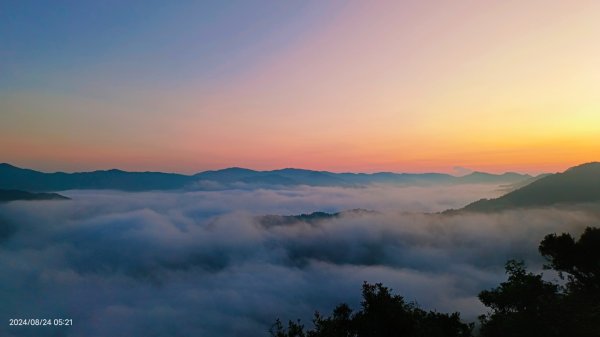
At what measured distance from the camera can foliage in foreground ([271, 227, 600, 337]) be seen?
70.0ft

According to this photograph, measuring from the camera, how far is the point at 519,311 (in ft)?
87.1

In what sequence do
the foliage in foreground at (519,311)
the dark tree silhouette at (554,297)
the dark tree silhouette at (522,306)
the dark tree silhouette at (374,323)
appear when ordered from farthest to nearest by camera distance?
the dark tree silhouette at (374,323) < the dark tree silhouette at (522,306) < the foliage in foreground at (519,311) < the dark tree silhouette at (554,297)

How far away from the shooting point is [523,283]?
95.6ft

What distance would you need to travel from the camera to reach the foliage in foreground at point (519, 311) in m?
21.3

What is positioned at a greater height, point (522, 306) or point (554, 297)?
point (554, 297)

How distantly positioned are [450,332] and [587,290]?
1196 centimetres

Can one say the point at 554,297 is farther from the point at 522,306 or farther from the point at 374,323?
the point at 374,323

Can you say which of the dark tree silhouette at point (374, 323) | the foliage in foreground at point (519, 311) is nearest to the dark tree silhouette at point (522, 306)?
the foliage in foreground at point (519, 311)

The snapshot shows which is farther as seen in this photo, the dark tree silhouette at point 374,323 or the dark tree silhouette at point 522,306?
the dark tree silhouette at point 374,323

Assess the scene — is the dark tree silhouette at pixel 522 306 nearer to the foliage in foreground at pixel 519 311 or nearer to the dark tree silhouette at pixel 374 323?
the foliage in foreground at pixel 519 311

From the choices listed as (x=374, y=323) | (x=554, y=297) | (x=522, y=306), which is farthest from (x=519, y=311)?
(x=374, y=323)

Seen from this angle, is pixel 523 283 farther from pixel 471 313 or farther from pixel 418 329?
pixel 471 313

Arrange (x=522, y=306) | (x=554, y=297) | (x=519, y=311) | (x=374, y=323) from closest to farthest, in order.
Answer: (x=374, y=323) → (x=554, y=297) → (x=519, y=311) → (x=522, y=306)

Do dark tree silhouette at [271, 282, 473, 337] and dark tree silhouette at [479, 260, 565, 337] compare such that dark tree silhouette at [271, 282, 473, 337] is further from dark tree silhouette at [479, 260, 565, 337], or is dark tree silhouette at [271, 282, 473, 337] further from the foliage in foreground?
dark tree silhouette at [479, 260, 565, 337]
